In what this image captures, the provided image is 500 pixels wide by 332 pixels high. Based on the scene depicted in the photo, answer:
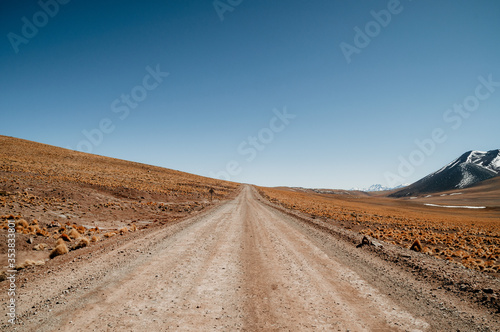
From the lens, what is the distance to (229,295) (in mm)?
5496

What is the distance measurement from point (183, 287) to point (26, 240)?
30.1 feet

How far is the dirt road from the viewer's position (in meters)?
4.36

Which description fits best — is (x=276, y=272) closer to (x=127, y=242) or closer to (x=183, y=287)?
(x=183, y=287)

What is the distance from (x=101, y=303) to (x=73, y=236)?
9.11 metres

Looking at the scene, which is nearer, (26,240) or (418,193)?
(26,240)

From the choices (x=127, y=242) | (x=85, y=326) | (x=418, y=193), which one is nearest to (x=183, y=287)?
(x=85, y=326)

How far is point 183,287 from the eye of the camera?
5.89 meters

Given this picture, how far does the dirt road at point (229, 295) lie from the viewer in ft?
14.3

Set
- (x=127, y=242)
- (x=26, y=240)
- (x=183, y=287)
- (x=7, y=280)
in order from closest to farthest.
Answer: (x=183, y=287)
(x=7, y=280)
(x=26, y=240)
(x=127, y=242)

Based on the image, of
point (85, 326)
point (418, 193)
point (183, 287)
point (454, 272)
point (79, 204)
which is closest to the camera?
point (85, 326)

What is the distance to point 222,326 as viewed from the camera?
421 cm

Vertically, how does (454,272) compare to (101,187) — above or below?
below

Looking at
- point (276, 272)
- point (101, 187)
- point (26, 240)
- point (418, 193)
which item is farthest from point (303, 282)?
point (418, 193)

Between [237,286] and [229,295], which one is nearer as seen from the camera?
[229,295]
